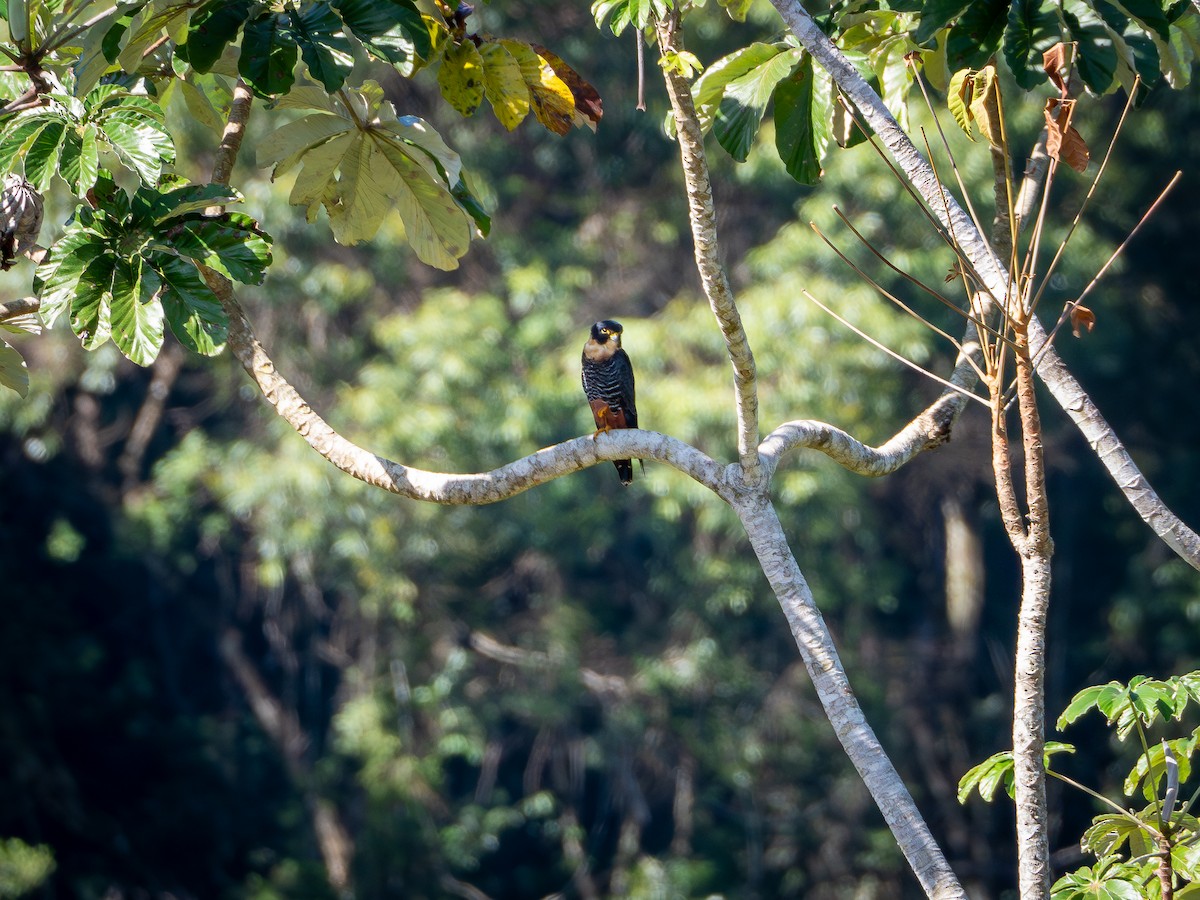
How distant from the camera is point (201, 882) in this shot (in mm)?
9133

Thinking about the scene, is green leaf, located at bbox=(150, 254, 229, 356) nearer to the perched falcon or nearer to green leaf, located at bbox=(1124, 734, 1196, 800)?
green leaf, located at bbox=(1124, 734, 1196, 800)

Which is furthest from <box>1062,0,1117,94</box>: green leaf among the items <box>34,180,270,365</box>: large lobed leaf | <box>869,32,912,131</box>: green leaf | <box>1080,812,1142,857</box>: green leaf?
<box>34,180,270,365</box>: large lobed leaf

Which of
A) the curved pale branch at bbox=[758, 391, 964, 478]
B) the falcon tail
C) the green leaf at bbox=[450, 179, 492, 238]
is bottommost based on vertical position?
the falcon tail

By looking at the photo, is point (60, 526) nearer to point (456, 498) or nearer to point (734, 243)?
point (734, 243)

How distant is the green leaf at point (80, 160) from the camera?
6.91 feet

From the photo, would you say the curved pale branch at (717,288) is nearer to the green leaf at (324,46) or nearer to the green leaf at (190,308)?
the green leaf at (324,46)

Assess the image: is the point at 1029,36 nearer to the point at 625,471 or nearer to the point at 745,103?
the point at 745,103

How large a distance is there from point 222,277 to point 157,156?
0.41 metres

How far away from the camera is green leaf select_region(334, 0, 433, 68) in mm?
2260

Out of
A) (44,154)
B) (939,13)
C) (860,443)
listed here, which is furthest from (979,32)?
(44,154)

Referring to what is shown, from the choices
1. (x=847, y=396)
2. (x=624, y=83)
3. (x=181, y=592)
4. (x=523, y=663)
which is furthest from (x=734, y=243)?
(x=181, y=592)

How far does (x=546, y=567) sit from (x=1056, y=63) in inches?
298

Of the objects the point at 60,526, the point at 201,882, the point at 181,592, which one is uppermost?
the point at 60,526

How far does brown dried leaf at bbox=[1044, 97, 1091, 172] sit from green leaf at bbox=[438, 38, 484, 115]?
1.12 m
